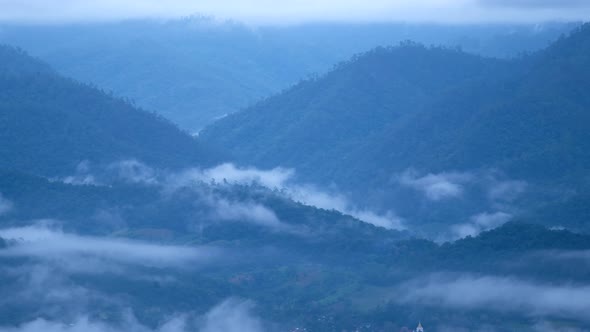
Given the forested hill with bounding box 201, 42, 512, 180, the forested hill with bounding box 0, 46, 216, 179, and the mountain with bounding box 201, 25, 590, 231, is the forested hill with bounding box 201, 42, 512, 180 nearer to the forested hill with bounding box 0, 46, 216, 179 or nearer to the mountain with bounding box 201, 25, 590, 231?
the mountain with bounding box 201, 25, 590, 231

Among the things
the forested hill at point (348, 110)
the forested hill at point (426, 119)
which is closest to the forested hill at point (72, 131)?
the forested hill at point (348, 110)

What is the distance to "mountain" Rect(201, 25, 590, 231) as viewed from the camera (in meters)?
94.9

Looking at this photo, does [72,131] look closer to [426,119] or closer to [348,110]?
[348,110]

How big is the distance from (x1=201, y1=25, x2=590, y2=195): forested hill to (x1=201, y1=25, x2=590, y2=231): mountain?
100mm

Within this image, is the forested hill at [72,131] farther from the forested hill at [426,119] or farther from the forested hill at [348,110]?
the forested hill at [426,119]

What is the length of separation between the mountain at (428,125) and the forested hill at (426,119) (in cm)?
10

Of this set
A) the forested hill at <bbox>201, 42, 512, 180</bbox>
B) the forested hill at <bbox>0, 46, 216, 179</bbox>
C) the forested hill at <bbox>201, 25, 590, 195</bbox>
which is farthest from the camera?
the forested hill at <bbox>201, 42, 512, 180</bbox>

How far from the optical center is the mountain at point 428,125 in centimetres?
9488

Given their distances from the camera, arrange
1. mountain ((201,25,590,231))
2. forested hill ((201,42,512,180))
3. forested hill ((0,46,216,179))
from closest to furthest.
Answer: forested hill ((0,46,216,179))
mountain ((201,25,590,231))
forested hill ((201,42,512,180))

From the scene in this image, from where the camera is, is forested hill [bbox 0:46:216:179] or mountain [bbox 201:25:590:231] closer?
forested hill [bbox 0:46:216:179]

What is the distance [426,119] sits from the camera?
107 meters

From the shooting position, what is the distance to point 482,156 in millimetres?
97125

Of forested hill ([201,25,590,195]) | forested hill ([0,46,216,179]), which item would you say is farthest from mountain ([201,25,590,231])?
forested hill ([0,46,216,179])

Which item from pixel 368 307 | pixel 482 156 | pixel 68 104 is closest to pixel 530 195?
pixel 482 156
